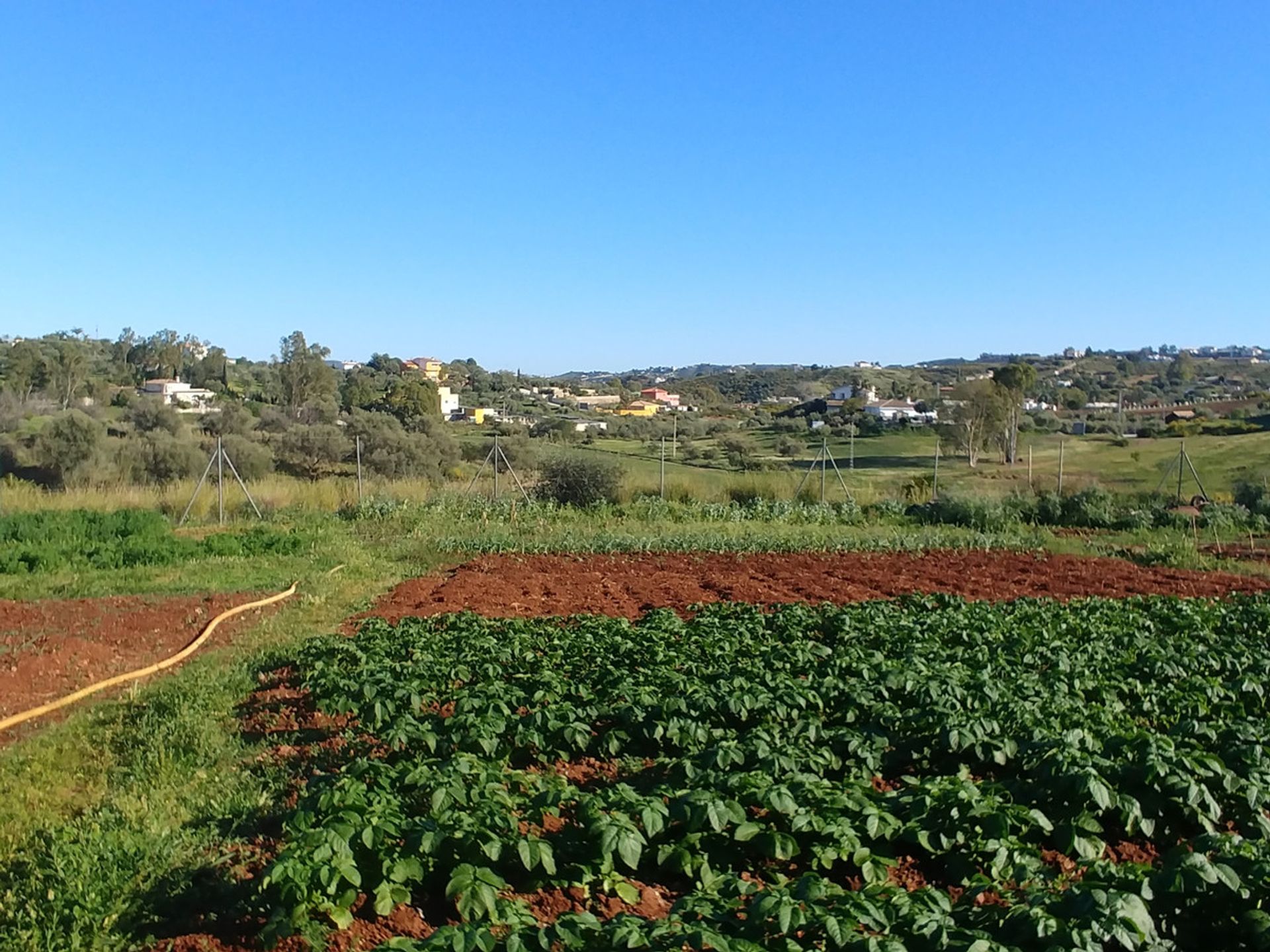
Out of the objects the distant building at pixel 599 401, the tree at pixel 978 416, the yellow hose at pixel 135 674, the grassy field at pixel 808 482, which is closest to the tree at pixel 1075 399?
the tree at pixel 978 416

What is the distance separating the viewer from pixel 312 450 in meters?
34.3

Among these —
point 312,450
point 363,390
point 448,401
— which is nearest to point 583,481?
point 312,450

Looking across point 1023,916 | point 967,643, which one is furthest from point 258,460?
point 1023,916

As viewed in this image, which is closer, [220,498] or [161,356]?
[220,498]

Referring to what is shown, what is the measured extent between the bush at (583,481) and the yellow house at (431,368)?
5858 cm

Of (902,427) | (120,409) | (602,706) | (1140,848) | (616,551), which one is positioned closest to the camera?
(1140,848)

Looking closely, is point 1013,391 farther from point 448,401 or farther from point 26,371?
point 26,371

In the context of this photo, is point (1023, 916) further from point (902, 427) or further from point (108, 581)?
point (902, 427)

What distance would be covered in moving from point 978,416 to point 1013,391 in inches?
78.6

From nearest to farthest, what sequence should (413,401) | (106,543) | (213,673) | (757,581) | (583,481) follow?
(213,673) < (757,581) < (106,543) < (583,481) < (413,401)

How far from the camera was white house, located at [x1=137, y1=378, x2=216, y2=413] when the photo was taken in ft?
147

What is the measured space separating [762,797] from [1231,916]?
211 cm

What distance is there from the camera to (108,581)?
1542 centimetres

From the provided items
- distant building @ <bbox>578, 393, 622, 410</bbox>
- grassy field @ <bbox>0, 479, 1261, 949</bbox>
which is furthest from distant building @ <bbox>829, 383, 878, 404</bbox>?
grassy field @ <bbox>0, 479, 1261, 949</bbox>
